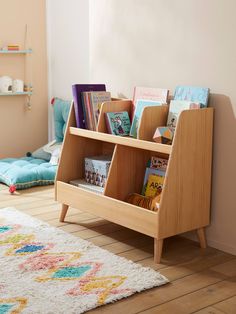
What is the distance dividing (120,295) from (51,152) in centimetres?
231

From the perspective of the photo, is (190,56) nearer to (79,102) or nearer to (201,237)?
(79,102)

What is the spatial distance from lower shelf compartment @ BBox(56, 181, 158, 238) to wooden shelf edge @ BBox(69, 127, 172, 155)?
28cm

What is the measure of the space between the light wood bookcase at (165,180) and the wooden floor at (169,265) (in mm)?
110

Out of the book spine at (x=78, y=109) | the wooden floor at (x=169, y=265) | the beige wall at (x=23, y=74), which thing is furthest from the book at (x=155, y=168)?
the beige wall at (x=23, y=74)

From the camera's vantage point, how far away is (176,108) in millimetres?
2697

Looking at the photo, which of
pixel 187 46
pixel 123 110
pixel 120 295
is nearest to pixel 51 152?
pixel 123 110

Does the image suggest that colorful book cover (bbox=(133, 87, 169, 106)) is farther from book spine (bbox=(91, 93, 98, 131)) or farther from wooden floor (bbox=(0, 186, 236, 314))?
wooden floor (bbox=(0, 186, 236, 314))

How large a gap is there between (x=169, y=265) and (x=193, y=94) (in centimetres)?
82

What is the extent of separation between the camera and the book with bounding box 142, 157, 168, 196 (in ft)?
9.36

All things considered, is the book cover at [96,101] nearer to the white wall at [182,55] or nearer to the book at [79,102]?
the book at [79,102]

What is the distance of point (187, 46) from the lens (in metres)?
2.77

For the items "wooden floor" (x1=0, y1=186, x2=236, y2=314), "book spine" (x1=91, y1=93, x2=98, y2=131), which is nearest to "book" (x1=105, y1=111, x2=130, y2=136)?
"book spine" (x1=91, y1=93, x2=98, y2=131)

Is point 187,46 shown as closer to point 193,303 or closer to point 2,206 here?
point 193,303

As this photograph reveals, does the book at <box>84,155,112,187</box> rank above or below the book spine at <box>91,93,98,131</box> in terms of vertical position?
below
